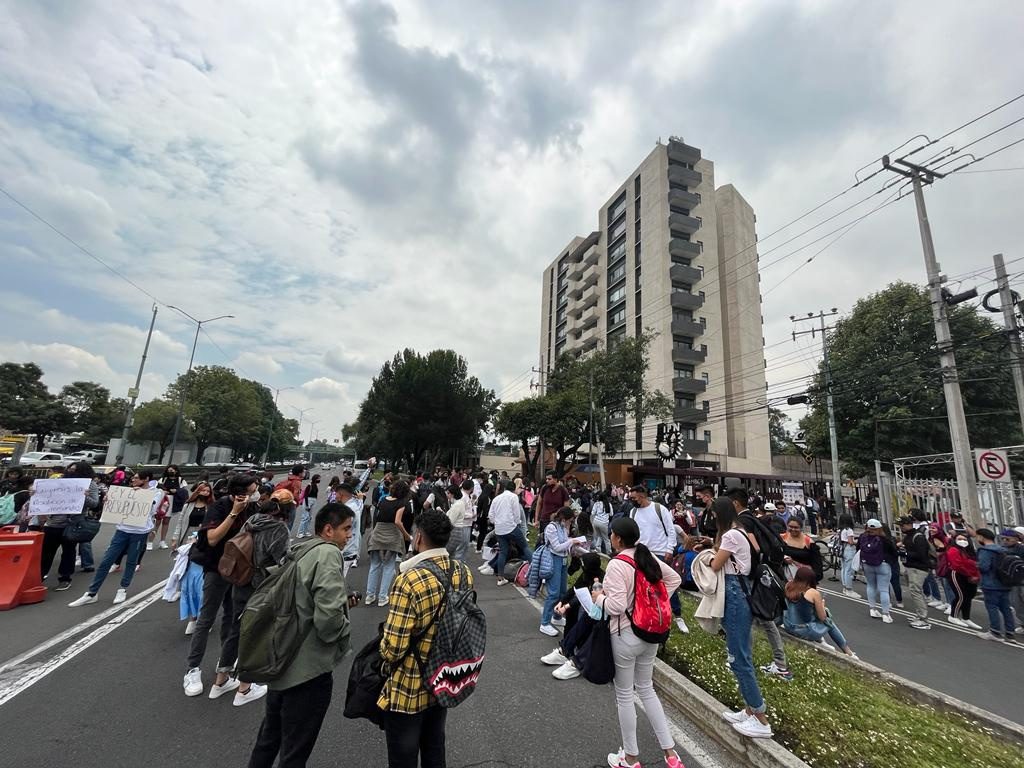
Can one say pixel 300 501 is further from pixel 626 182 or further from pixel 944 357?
pixel 626 182

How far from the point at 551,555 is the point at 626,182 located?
51.4 metres

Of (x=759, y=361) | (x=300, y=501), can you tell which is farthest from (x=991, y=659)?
(x=759, y=361)

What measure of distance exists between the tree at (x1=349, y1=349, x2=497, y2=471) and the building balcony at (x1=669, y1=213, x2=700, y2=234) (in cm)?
2507

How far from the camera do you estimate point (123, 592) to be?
5926mm

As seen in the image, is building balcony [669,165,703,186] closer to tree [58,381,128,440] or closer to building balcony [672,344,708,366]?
building balcony [672,344,708,366]

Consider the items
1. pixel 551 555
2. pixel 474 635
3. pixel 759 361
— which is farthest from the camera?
pixel 759 361

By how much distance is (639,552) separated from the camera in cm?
305

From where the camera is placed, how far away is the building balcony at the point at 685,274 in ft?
136

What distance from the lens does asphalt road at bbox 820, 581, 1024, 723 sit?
4.75 metres

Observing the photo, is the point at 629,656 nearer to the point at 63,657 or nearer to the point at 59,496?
the point at 63,657

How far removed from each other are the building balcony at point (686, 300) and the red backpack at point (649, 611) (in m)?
41.4

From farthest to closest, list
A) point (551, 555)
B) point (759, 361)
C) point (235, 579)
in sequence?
point (759, 361) → point (551, 555) → point (235, 579)

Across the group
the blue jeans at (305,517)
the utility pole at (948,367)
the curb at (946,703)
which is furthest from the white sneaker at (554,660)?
the utility pole at (948,367)

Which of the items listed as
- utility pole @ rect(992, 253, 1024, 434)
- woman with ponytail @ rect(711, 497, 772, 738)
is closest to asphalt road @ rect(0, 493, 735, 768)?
woman with ponytail @ rect(711, 497, 772, 738)
